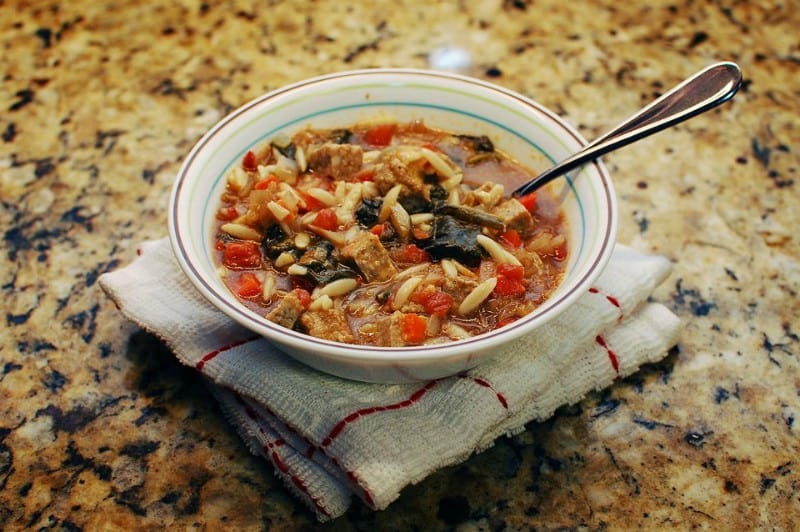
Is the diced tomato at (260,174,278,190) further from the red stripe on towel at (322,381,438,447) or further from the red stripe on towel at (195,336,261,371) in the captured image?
the red stripe on towel at (322,381,438,447)

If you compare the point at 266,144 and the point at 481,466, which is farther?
the point at 266,144

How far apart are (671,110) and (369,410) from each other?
4.89 feet

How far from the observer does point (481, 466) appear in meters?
2.70

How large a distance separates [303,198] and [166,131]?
4.40 ft

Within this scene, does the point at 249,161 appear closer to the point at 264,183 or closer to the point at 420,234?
the point at 264,183

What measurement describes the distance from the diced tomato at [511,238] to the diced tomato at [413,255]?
0.29m

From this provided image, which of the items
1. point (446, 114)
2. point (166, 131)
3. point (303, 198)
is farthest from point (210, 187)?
point (166, 131)

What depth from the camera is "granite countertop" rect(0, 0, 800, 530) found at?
262 centimetres

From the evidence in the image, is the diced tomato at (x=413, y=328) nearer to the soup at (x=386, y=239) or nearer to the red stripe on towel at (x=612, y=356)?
the soup at (x=386, y=239)

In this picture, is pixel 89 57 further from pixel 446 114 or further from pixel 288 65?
pixel 446 114

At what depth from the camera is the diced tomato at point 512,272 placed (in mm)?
2783

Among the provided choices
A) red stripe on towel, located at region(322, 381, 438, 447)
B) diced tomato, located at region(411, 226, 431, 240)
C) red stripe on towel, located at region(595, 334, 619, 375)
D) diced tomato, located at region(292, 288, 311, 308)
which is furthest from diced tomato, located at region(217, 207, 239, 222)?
red stripe on towel, located at region(595, 334, 619, 375)

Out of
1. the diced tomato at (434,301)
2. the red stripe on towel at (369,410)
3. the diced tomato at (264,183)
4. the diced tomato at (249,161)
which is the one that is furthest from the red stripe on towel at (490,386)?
the diced tomato at (249,161)

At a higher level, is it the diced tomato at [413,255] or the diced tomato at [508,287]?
the diced tomato at [413,255]
